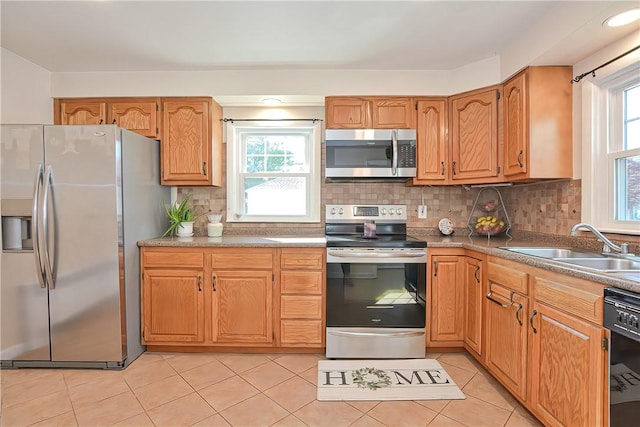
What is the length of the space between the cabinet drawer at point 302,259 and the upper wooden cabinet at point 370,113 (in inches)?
42.8

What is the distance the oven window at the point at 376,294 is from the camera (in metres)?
2.48

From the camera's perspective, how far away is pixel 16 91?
8.26 feet

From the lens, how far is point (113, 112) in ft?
9.24

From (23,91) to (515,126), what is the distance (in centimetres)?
377

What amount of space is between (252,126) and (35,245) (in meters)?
1.90

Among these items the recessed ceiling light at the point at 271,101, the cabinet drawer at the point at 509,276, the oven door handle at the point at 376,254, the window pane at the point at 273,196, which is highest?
the recessed ceiling light at the point at 271,101

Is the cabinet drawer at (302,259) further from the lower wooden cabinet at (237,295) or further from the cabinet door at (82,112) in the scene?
the cabinet door at (82,112)

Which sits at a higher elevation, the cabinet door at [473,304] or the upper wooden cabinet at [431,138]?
the upper wooden cabinet at [431,138]

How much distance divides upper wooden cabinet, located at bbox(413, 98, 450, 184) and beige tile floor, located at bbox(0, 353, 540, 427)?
1.51m

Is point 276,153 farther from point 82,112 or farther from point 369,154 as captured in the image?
point 82,112

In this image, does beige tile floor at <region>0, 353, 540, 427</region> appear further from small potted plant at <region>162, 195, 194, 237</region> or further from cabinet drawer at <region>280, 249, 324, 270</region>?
small potted plant at <region>162, 195, 194, 237</region>

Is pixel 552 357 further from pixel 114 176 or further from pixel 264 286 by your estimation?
pixel 114 176

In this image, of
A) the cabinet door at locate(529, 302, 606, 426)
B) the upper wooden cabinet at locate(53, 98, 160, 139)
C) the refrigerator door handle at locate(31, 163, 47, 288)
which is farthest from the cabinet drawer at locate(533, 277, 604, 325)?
the refrigerator door handle at locate(31, 163, 47, 288)

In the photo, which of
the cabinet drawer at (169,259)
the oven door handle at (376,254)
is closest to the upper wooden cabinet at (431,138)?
the oven door handle at (376,254)
